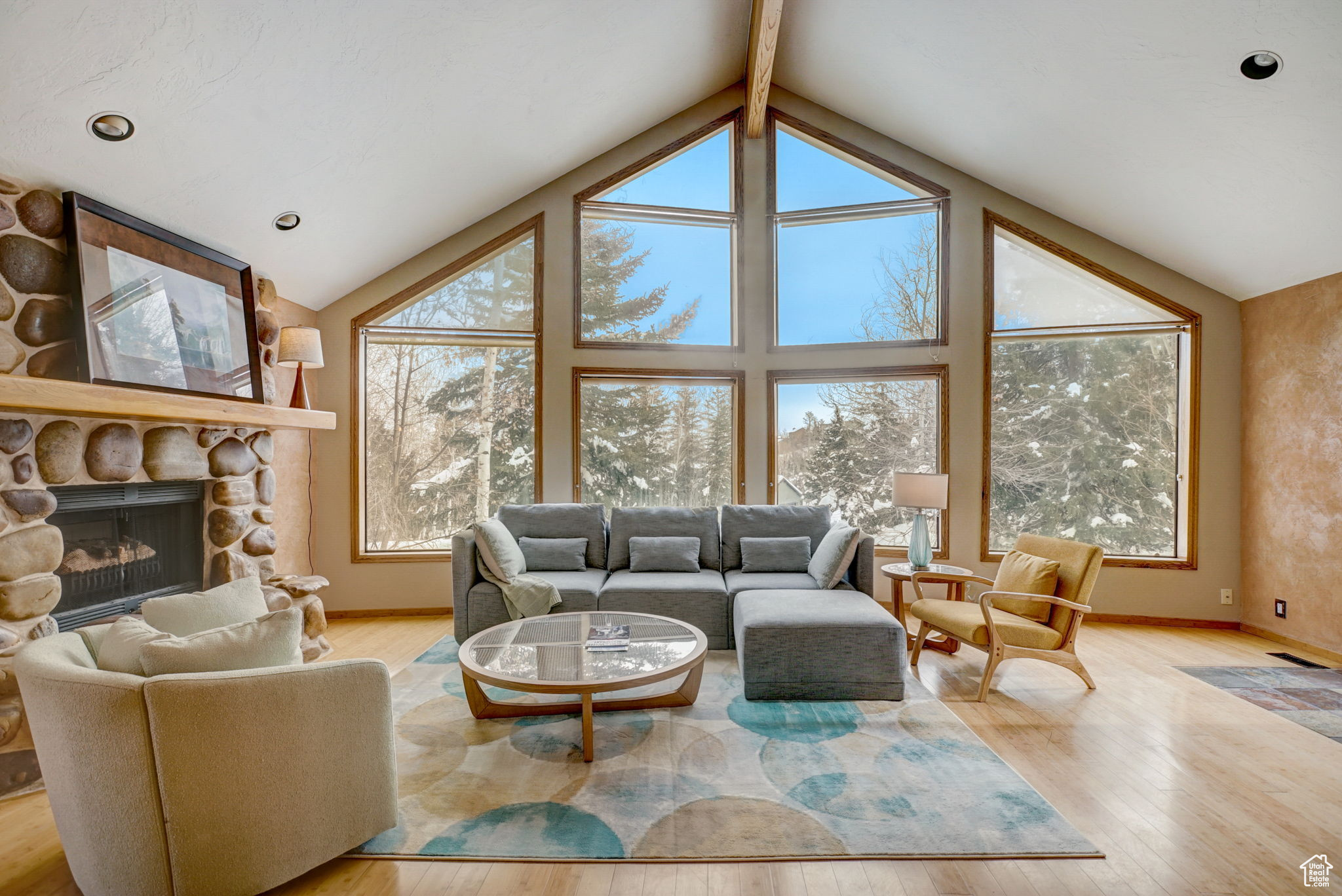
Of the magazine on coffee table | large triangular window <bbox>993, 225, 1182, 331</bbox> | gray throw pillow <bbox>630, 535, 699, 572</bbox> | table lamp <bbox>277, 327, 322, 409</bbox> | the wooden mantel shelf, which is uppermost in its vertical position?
large triangular window <bbox>993, 225, 1182, 331</bbox>

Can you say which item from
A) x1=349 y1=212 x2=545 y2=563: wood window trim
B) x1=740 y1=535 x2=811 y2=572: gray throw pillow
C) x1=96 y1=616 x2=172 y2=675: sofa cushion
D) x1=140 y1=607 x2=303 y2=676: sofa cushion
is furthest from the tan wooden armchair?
x1=96 y1=616 x2=172 y2=675: sofa cushion

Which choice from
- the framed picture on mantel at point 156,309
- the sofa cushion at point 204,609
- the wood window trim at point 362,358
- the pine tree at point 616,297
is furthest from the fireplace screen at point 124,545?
the pine tree at point 616,297

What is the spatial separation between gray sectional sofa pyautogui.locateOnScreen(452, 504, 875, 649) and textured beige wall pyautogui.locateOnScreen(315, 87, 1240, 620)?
2.04 feet

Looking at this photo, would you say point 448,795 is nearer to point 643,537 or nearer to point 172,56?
point 643,537

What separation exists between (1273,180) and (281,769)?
526 cm

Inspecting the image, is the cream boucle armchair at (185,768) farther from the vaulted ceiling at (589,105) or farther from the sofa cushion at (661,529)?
the sofa cushion at (661,529)

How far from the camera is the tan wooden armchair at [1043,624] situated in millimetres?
3240

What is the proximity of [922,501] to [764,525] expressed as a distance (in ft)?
3.53

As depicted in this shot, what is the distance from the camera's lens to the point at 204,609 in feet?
7.38

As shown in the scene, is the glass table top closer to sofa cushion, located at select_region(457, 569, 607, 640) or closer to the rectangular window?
sofa cushion, located at select_region(457, 569, 607, 640)

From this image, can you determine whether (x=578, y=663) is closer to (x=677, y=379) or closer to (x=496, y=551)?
(x=496, y=551)

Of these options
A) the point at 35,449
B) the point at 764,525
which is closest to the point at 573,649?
the point at 764,525

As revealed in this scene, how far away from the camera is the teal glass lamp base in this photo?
410cm

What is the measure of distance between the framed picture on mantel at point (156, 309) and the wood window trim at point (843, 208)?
12.2 ft
